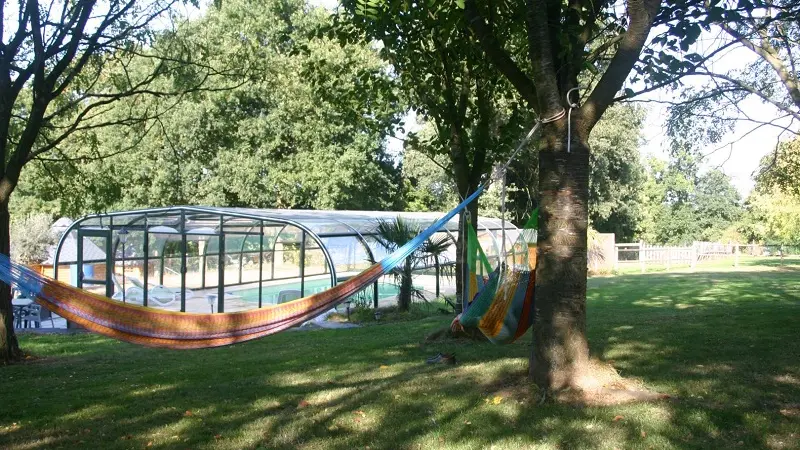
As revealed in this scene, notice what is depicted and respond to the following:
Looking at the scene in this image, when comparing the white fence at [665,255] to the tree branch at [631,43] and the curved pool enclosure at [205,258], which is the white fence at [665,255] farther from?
the tree branch at [631,43]

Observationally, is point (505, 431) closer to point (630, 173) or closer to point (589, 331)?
point (589, 331)

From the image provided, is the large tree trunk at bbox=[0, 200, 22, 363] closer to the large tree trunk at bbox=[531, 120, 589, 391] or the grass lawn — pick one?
the grass lawn

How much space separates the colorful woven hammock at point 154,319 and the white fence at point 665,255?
20.4m

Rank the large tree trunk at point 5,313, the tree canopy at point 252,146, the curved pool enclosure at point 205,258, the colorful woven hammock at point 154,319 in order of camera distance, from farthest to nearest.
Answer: the tree canopy at point 252,146
the curved pool enclosure at point 205,258
the large tree trunk at point 5,313
the colorful woven hammock at point 154,319

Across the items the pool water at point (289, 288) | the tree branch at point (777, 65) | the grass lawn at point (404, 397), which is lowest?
the grass lawn at point (404, 397)

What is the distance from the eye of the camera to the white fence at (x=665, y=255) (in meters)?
24.6

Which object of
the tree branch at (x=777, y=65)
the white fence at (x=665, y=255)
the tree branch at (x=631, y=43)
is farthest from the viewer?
the white fence at (x=665, y=255)

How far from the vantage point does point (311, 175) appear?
23578 millimetres

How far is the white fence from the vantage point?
24.6m

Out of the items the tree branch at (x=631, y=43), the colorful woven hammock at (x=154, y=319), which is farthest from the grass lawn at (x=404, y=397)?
the tree branch at (x=631, y=43)

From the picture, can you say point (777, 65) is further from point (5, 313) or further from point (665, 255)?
point (665, 255)

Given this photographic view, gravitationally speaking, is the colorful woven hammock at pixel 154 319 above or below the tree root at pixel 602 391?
above

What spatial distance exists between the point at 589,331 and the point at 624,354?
73.4 inches

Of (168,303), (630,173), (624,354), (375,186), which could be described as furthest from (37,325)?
(630,173)
